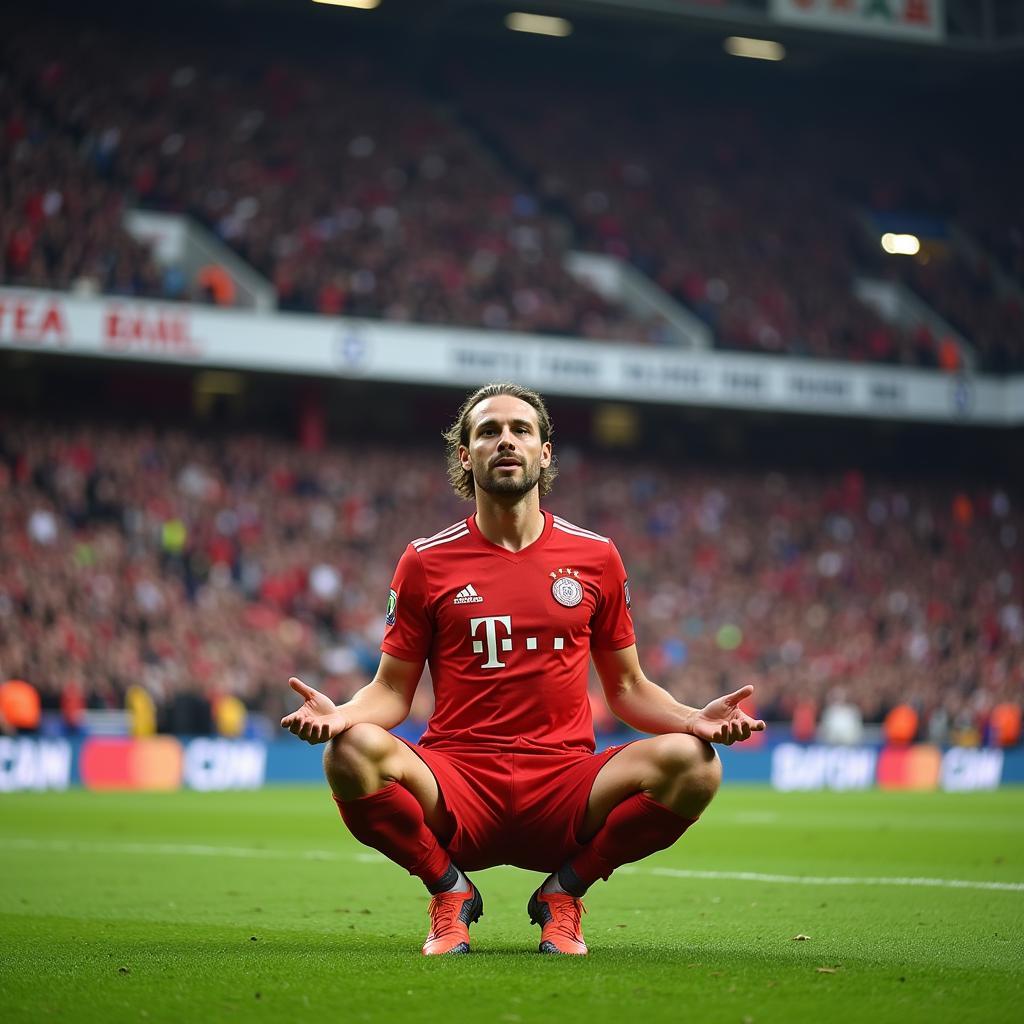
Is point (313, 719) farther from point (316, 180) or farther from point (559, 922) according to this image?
point (316, 180)

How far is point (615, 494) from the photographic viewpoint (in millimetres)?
33156

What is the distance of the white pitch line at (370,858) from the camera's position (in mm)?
8922

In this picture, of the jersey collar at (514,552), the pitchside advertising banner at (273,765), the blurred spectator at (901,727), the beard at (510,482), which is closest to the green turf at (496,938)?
the jersey collar at (514,552)

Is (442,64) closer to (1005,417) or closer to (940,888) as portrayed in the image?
(1005,417)

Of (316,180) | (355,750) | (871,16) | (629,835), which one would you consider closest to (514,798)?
(629,835)

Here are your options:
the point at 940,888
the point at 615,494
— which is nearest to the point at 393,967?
the point at 940,888

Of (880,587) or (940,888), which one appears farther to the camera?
(880,587)

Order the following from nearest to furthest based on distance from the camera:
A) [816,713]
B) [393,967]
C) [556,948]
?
[393,967]
[556,948]
[816,713]

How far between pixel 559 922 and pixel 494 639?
986 millimetres

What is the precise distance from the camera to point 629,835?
545 cm

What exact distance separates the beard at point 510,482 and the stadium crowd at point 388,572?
18069mm

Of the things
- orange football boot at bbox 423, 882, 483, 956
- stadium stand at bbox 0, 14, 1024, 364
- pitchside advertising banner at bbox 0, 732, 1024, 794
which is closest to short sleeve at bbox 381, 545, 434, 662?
orange football boot at bbox 423, 882, 483, 956

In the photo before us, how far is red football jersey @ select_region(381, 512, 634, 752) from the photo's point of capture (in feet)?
18.7

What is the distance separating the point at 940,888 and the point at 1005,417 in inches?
1126
